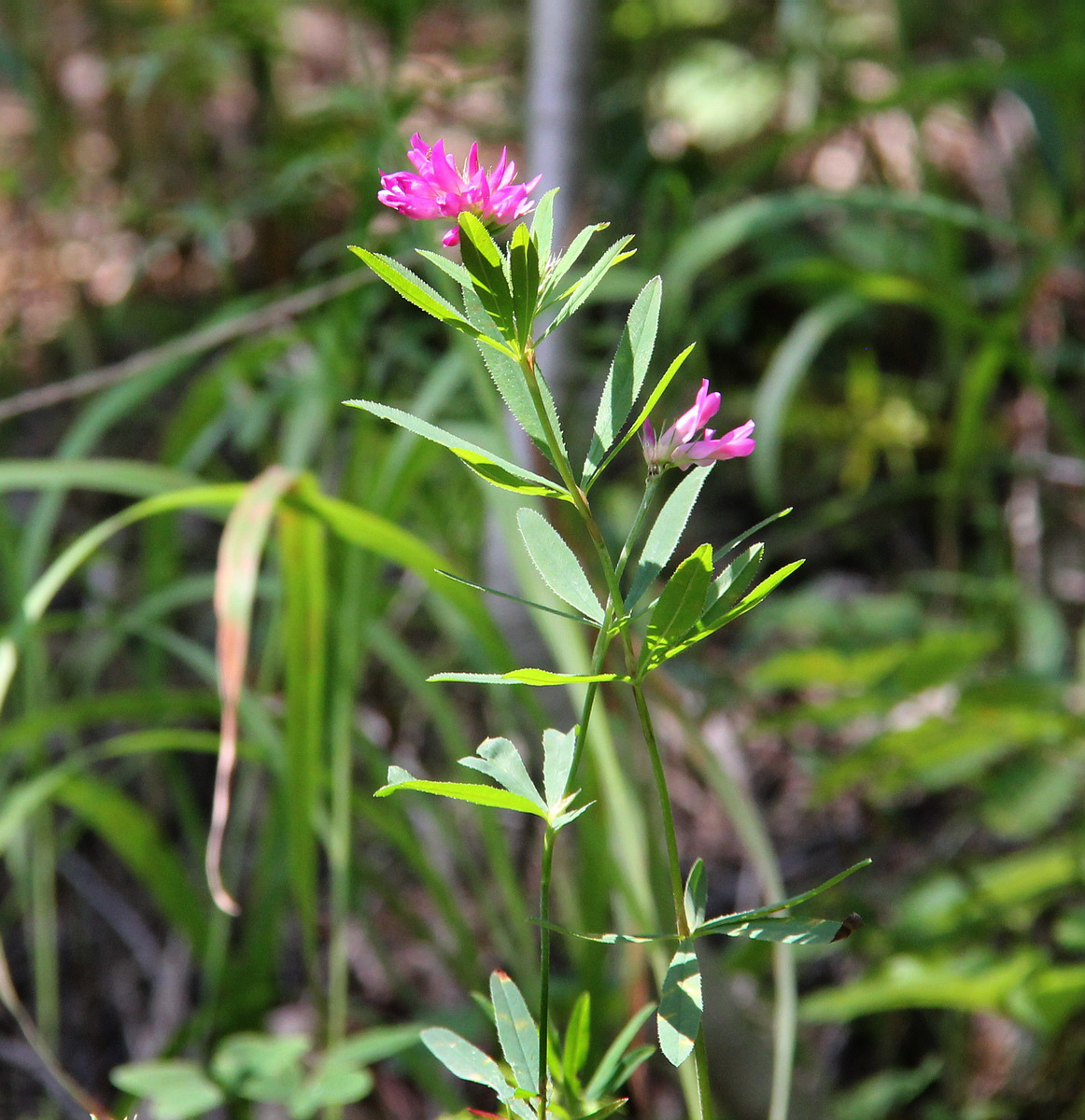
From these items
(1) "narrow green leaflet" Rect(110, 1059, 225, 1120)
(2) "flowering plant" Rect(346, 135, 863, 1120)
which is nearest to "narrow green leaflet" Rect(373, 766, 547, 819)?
(2) "flowering plant" Rect(346, 135, 863, 1120)

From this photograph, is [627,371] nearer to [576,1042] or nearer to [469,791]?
[469,791]

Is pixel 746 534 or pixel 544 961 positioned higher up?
pixel 746 534

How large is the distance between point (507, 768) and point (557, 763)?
0.02m

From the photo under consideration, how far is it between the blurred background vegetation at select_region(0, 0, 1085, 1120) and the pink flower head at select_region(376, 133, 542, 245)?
374 mm

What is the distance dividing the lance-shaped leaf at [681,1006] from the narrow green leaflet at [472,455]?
0.43 feet

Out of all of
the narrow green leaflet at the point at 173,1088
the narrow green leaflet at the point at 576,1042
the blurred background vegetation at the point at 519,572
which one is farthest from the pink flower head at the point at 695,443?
the narrow green leaflet at the point at 173,1088

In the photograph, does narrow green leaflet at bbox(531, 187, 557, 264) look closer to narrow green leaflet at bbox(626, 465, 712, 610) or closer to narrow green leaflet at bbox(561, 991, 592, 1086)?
narrow green leaflet at bbox(626, 465, 712, 610)

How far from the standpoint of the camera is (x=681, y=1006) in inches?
11.7

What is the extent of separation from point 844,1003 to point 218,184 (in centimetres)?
174

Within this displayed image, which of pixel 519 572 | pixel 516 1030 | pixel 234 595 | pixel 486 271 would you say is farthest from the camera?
pixel 519 572

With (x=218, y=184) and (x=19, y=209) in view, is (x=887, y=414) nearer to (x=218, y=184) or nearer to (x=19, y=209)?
(x=218, y=184)

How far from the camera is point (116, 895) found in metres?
1.33

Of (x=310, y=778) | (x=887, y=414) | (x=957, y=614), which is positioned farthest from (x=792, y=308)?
(x=310, y=778)

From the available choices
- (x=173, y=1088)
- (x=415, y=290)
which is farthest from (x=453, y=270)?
(x=173, y=1088)
